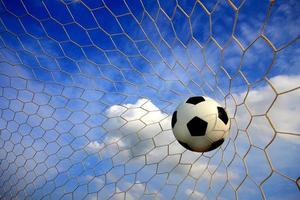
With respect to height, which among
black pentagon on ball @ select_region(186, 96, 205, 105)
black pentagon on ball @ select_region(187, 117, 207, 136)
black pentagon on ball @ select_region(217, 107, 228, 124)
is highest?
black pentagon on ball @ select_region(186, 96, 205, 105)

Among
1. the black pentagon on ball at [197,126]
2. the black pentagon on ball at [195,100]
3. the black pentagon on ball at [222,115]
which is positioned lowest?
the black pentagon on ball at [197,126]

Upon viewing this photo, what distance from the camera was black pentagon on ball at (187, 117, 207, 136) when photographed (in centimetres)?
387

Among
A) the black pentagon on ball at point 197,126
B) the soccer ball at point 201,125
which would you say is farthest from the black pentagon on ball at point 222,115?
the black pentagon on ball at point 197,126

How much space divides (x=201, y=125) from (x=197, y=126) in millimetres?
50

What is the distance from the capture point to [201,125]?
12.7 feet

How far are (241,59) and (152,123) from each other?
97.6 inches

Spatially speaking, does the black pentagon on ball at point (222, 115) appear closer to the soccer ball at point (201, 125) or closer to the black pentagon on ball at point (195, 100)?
the soccer ball at point (201, 125)

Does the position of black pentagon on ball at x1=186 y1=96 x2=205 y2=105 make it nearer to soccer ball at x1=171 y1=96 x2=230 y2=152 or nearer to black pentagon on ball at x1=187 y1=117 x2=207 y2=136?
soccer ball at x1=171 y1=96 x2=230 y2=152

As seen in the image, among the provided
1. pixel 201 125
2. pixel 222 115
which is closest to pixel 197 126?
pixel 201 125

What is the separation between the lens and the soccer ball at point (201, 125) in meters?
3.88

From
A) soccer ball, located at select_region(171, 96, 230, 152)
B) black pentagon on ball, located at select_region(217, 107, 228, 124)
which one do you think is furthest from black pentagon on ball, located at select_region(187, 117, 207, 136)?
black pentagon on ball, located at select_region(217, 107, 228, 124)

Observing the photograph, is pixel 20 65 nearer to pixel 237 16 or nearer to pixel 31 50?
pixel 31 50

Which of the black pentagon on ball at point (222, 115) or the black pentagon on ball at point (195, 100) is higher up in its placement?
the black pentagon on ball at point (195, 100)

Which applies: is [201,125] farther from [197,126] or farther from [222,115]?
[222,115]
